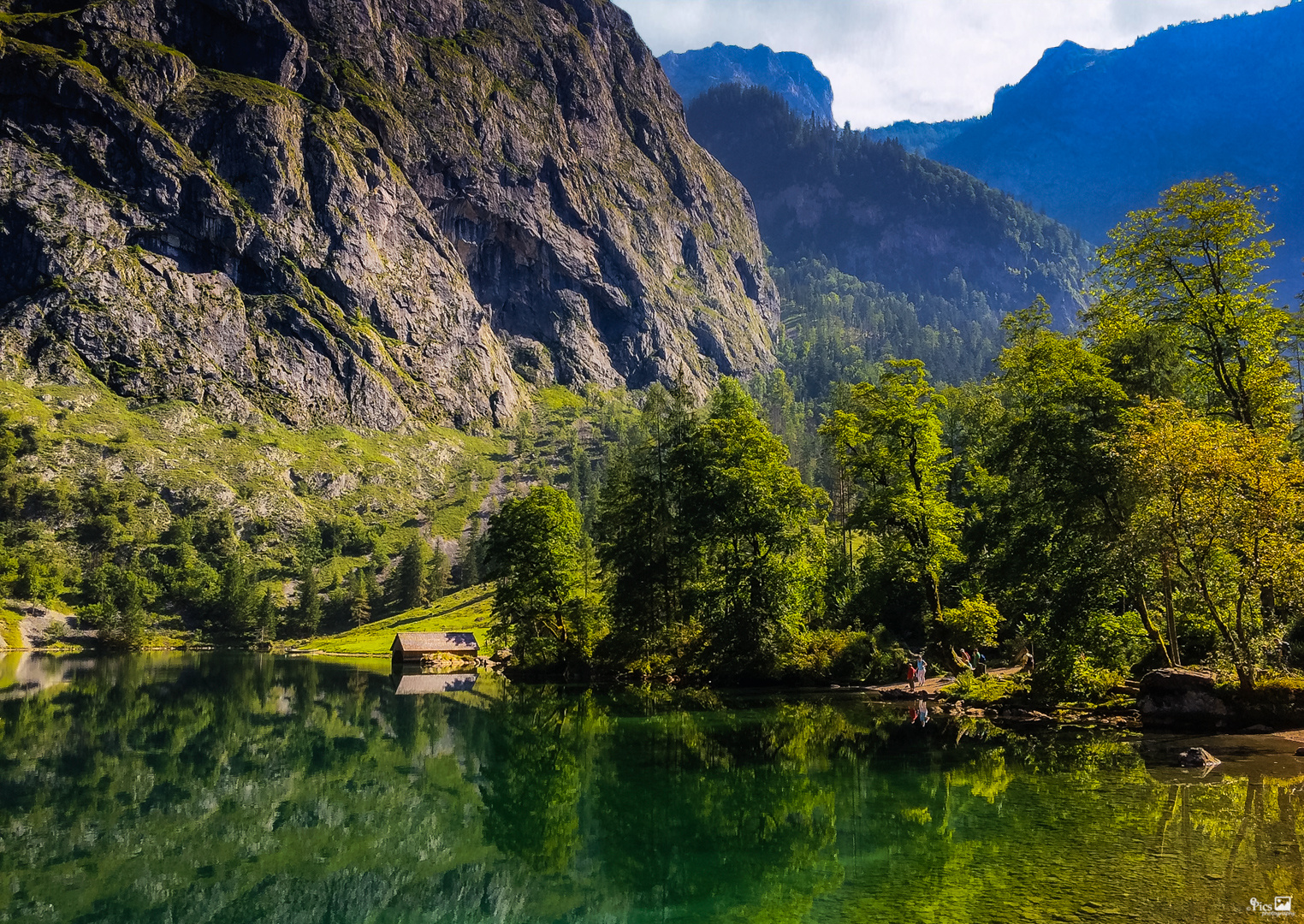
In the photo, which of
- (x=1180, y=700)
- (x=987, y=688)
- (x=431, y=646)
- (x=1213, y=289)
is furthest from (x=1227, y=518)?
(x=431, y=646)

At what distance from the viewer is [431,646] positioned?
11956 centimetres

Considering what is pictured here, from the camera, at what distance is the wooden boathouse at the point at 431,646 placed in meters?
119

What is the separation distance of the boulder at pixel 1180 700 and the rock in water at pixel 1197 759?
6.51 m

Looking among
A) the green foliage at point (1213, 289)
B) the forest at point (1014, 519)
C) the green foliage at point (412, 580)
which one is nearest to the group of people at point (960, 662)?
the forest at point (1014, 519)

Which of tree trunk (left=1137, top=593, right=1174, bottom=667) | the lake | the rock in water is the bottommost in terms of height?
the lake

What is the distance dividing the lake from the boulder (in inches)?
79.8

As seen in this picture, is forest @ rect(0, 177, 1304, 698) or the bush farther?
the bush

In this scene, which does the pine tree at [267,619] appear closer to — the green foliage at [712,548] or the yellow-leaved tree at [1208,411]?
the green foliage at [712,548]

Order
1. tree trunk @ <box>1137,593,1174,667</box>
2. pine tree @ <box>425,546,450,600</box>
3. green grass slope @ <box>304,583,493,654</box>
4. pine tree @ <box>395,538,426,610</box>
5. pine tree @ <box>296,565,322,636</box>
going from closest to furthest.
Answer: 1. tree trunk @ <box>1137,593,1174,667</box>
2. green grass slope @ <box>304,583,493,654</box>
3. pine tree @ <box>296,565,322,636</box>
4. pine tree @ <box>425,546,450,600</box>
5. pine tree @ <box>395,538,426,610</box>

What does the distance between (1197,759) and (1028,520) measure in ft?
54.0

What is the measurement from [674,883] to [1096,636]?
27.3 meters

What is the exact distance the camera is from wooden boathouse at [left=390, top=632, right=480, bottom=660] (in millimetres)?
118750

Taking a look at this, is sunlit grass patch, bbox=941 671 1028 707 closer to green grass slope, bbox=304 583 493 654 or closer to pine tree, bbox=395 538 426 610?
green grass slope, bbox=304 583 493 654

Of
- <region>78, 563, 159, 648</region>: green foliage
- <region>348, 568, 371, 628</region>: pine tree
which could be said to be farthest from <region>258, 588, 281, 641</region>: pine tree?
<region>78, 563, 159, 648</region>: green foliage
